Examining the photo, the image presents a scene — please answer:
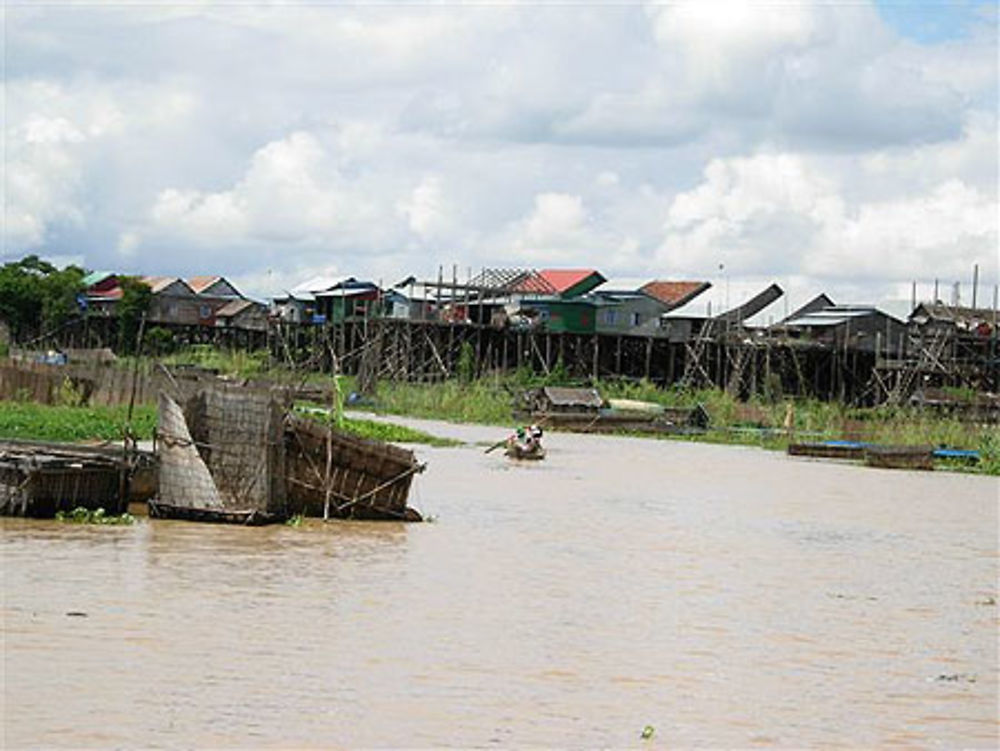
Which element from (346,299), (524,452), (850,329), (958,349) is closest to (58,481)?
(524,452)

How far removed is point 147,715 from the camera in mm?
8273

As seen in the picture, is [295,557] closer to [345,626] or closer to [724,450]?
[345,626]

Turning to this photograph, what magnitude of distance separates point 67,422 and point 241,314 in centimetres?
5300

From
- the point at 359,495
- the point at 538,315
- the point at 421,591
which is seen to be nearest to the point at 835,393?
the point at 538,315

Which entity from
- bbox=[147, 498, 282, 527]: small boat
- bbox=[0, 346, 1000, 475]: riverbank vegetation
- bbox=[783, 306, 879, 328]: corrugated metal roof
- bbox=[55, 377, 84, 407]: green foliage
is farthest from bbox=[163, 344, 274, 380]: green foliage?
bbox=[147, 498, 282, 527]: small boat

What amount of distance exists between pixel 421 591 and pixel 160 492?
14.1 feet

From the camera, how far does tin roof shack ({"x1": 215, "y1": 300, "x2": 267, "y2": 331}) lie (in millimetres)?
73938

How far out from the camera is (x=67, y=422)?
23.0 m

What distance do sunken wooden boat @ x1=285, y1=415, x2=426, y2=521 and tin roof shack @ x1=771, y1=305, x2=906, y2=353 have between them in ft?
120

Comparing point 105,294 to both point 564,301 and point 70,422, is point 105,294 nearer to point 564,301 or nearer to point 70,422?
point 564,301

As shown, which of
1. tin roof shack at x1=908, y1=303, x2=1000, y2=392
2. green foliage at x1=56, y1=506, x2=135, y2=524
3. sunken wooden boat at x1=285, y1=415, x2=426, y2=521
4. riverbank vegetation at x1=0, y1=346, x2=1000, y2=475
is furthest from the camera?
tin roof shack at x1=908, y1=303, x2=1000, y2=392

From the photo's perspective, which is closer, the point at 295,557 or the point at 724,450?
the point at 295,557

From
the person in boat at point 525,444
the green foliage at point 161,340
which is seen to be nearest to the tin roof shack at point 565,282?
the green foliage at point 161,340

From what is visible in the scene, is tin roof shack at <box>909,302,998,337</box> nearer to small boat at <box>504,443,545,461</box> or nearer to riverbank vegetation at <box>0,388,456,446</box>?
small boat at <box>504,443,545,461</box>
